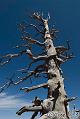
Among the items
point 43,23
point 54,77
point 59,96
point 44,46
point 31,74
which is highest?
point 43,23

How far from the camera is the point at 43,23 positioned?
1631 centimetres

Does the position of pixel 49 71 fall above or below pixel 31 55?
below

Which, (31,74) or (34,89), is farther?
(31,74)

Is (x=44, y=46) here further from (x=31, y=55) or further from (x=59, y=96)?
(x=59, y=96)

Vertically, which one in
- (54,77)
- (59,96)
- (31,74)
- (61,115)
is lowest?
(61,115)

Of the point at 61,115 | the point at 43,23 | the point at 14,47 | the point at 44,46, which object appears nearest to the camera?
the point at 61,115

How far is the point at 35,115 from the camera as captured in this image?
11359 mm

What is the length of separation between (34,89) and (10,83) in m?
2.23

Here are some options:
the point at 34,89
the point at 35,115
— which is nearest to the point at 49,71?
the point at 34,89

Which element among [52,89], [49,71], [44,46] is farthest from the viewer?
[44,46]

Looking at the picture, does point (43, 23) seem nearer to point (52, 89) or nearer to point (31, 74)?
point (31, 74)

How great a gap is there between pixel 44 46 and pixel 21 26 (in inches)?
143

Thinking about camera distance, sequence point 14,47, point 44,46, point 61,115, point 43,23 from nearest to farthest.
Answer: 1. point 61,115
2. point 44,46
3. point 14,47
4. point 43,23

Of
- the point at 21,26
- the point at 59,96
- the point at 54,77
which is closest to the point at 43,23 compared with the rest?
the point at 21,26
